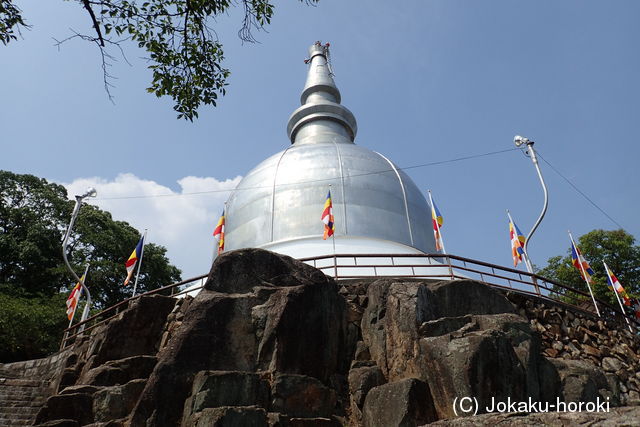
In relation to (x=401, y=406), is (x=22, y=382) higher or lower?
higher

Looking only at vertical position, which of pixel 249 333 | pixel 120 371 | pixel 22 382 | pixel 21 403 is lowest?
pixel 21 403

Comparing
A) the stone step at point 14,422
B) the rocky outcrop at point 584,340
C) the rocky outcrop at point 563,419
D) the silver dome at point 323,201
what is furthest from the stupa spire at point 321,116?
the rocky outcrop at point 563,419

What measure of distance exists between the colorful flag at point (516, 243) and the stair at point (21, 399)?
13.1 meters

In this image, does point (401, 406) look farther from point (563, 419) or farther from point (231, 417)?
point (563, 419)

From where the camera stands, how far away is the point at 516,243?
47.9ft

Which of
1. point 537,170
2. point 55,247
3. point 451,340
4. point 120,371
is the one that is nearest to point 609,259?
point 537,170

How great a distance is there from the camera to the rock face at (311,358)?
7.73m

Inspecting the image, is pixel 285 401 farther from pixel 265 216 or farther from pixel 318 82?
pixel 318 82

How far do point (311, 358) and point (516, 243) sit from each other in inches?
337

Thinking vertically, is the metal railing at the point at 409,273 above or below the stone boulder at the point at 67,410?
above

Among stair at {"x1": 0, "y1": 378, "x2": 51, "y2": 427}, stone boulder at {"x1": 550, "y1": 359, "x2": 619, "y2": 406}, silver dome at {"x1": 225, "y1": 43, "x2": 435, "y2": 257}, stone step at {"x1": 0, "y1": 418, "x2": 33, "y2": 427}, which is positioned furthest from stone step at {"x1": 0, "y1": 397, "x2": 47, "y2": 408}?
stone boulder at {"x1": 550, "y1": 359, "x2": 619, "y2": 406}

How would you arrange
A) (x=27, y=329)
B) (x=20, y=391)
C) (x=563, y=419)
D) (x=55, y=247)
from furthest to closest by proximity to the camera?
(x=55, y=247), (x=27, y=329), (x=20, y=391), (x=563, y=419)

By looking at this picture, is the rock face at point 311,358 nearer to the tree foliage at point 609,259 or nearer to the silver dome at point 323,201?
the silver dome at point 323,201

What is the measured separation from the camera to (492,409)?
24.0 feet
